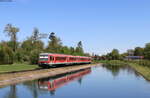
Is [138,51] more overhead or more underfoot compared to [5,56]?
more overhead

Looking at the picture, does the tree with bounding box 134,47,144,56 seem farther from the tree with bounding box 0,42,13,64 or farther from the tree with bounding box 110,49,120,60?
the tree with bounding box 0,42,13,64

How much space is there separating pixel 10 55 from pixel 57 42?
49.3m

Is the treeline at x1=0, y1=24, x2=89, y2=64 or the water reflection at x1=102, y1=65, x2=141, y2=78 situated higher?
the treeline at x1=0, y1=24, x2=89, y2=64

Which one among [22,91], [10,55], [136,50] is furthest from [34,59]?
[136,50]

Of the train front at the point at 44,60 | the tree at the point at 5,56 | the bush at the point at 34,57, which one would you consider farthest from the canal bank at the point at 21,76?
the bush at the point at 34,57

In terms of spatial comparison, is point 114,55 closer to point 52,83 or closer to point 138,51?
point 138,51

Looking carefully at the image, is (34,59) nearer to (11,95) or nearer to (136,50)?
(11,95)

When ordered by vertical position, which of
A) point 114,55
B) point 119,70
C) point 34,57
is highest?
point 114,55

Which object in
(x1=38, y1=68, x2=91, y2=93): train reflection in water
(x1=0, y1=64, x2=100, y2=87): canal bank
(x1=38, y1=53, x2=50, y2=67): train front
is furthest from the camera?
(x1=38, y1=53, x2=50, y2=67): train front

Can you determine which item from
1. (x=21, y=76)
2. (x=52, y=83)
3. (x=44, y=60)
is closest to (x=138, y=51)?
(x=44, y=60)

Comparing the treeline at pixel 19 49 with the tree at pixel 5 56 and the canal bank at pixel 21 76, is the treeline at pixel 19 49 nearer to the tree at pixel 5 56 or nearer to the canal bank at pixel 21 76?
the tree at pixel 5 56

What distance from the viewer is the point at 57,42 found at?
372 ft

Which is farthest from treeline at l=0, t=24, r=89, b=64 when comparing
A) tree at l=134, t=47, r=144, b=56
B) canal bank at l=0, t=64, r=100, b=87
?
tree at l=134, t=47, r=144, b=56

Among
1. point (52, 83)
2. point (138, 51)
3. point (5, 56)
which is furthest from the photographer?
point (138, 51)
